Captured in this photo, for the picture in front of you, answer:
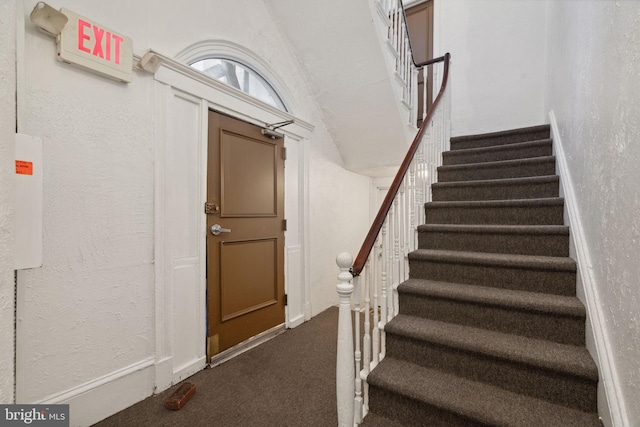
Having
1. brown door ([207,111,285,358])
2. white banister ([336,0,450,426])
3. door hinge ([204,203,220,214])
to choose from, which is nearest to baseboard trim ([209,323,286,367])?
brown door ([207,111,285,358])

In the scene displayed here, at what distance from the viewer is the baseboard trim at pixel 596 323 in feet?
3.16

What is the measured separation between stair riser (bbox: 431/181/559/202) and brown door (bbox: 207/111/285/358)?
141 centimetres

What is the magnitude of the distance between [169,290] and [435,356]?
157cm

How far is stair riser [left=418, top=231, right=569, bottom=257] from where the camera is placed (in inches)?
62.9

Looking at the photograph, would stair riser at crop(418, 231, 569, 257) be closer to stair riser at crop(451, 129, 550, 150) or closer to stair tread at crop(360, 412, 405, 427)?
stair tread at crop(360, 412, 405, 427)

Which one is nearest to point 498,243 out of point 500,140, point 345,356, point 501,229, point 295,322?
point 501,229

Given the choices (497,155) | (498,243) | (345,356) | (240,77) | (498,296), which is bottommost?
(345,356)

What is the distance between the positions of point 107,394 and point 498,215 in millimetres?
2568

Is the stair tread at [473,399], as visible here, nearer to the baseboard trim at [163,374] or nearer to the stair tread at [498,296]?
the stair tread at [498,296]

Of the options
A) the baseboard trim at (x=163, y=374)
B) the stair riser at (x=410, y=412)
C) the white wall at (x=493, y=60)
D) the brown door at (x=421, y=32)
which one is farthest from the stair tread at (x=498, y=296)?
the brown door at (x=421, y=32)

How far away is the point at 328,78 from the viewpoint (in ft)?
8.93

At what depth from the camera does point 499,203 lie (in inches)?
75.1

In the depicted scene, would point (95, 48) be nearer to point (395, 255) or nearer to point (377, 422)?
point (395, 255)

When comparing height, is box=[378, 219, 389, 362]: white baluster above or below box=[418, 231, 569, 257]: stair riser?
below
